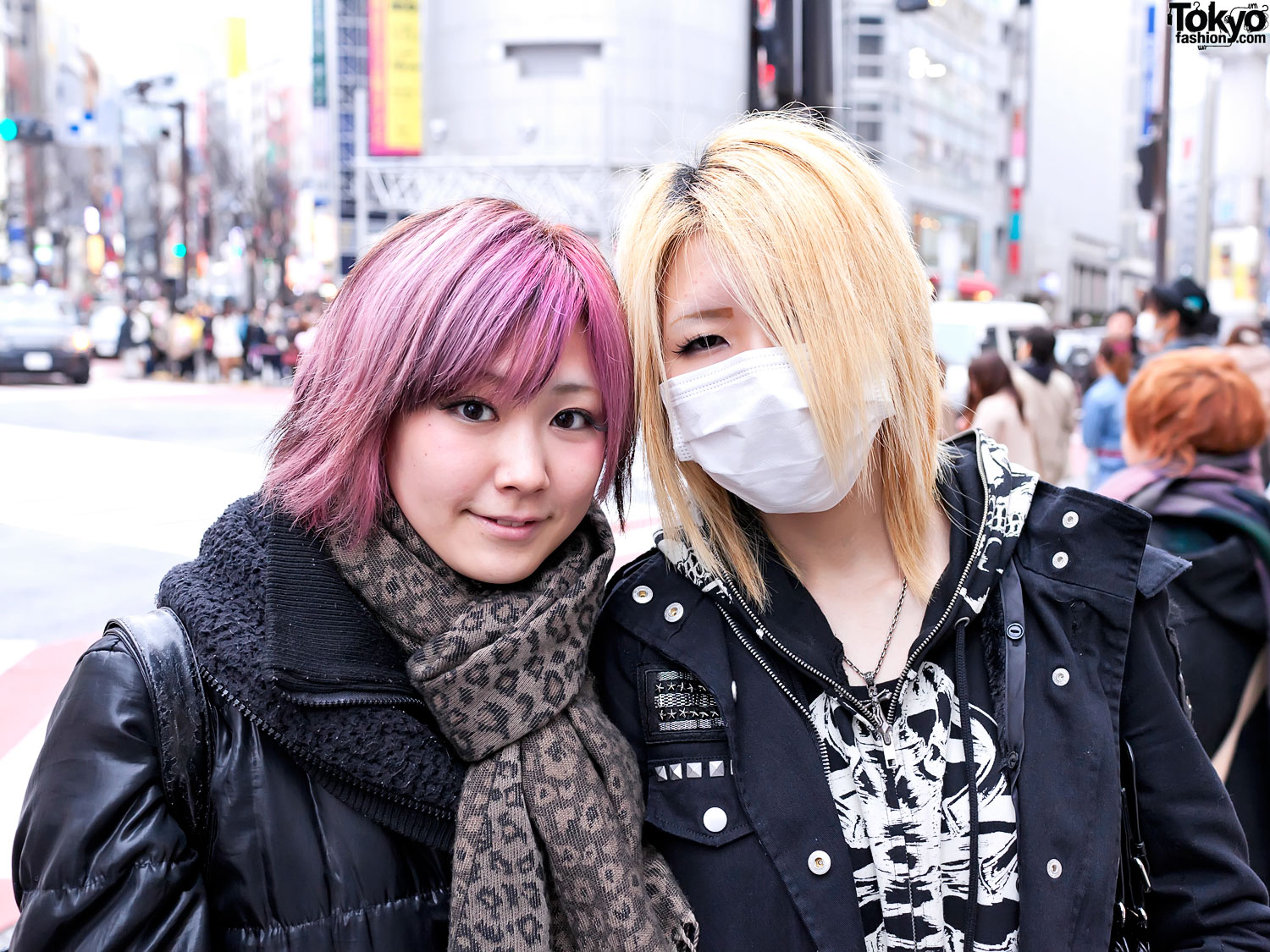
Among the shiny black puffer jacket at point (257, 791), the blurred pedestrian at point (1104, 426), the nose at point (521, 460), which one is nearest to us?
the shiny black puffer jacket at point (257, 791)

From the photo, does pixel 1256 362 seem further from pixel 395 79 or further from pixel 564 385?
pixel 395 79

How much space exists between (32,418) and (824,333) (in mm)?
2459

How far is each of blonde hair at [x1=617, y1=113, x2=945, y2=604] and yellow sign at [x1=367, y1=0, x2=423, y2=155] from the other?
34721 mm

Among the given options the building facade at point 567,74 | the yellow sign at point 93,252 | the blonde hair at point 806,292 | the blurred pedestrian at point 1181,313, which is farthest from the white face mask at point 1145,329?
the yellow sign at point 93,252

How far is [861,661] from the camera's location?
5.51ft

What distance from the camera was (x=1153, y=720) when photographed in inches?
63.3

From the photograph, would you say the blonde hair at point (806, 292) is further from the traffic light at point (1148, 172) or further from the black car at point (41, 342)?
the traffic light at point (1148, 172)

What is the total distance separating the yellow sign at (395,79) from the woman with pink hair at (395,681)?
34861 mm

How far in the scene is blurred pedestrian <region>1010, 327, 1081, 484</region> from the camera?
7.31m

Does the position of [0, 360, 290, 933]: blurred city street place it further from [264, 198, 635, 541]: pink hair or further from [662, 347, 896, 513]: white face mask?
[662, 347, 896, 513]: white face mask

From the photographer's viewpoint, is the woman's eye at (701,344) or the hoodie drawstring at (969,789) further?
the woman's eye at (701,344)

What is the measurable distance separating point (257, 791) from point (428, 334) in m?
0.61

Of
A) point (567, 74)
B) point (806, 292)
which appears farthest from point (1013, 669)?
point (567, 74)

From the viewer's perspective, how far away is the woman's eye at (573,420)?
1576 millimetres
